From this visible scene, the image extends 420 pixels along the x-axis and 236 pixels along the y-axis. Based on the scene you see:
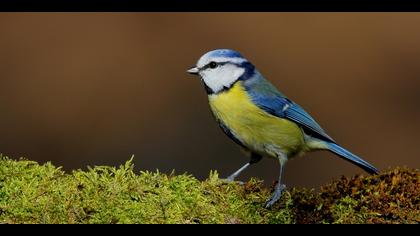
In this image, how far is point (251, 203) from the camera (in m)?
2.50

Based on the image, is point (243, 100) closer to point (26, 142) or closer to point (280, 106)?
point (280, 106)

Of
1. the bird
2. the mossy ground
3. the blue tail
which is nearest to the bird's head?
the bird

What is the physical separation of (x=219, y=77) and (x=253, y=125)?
0.33 metres

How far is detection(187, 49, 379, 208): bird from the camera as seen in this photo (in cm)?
341

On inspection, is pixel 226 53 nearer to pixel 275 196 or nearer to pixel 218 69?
pixel 218 69

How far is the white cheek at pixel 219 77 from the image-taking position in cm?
354

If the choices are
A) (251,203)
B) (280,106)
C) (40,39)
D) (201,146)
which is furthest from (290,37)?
(251,203)

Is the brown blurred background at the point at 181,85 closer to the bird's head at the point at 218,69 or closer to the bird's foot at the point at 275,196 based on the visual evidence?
the bird's head at the point at 218,69

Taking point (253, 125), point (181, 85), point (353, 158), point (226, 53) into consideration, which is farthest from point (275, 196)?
point (181, 85)

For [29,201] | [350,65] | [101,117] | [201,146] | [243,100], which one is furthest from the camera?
[350,65]

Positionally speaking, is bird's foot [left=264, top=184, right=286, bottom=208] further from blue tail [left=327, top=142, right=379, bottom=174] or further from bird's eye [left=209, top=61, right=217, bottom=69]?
bird's eye [left=209, top=61, right=217, bottom=69]

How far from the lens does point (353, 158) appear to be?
3.45m

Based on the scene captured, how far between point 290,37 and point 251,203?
5.18 metres

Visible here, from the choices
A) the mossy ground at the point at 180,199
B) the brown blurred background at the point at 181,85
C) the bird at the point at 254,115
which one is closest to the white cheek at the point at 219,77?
the bird at the point at 254,115
